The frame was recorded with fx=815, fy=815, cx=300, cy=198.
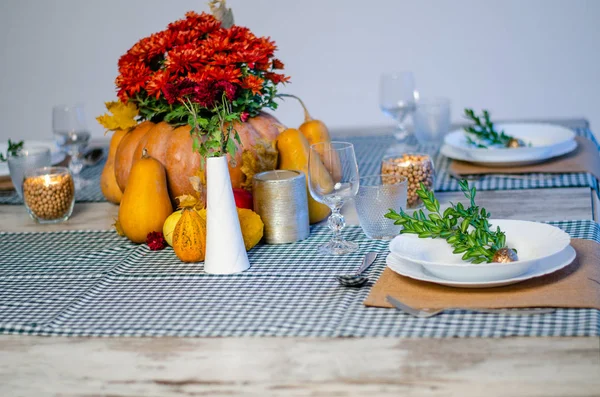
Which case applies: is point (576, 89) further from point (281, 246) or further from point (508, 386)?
point (508, 386)

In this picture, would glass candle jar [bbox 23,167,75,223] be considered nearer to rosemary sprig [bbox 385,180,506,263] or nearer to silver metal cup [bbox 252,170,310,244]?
silver metal cup [bbox 252,170,310,244]

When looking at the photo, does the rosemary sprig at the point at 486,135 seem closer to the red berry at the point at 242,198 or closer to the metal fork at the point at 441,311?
the red berry at the point at 242,198

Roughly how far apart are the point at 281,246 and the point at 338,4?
10.0ft

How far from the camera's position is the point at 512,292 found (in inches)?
40.5

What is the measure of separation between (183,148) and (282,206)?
23 cm

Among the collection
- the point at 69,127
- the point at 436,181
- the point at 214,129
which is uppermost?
the point at 214,129

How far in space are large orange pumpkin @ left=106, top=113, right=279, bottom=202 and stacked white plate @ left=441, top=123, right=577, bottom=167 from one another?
520 millimetres

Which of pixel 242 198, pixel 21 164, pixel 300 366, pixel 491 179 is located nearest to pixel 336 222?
pixel 242 198

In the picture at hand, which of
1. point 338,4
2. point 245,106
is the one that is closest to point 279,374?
point 245,106

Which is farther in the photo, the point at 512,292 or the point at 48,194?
the point at 48,194

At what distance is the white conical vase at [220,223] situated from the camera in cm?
123

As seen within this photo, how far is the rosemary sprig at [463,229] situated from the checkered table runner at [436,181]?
0.51 metres

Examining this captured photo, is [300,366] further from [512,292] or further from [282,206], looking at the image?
[282,206]

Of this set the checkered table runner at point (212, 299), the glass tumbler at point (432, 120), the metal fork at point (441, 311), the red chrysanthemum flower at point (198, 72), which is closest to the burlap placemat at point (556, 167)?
the glass tumbler at point (432, 120)
